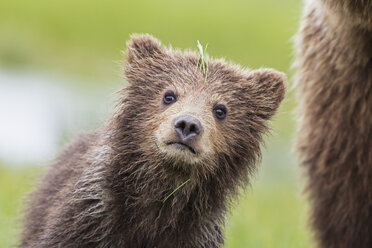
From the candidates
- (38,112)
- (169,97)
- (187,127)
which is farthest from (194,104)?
(38,112)

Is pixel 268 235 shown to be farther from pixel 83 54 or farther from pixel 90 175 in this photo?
pixel 83 54

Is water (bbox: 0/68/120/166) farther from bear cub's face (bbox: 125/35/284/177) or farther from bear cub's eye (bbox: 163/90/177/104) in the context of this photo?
bear cub's eye (bbox: 163/90/177/104)

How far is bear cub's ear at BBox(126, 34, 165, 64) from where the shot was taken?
17.7 ft

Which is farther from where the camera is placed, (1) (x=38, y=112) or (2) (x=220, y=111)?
(1) (x=38, y=112)

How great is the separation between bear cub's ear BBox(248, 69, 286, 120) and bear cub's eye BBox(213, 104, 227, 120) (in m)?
0.34

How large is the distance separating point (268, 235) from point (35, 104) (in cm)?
646

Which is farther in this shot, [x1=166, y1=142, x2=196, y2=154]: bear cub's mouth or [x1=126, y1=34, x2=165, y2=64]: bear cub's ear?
[x1=126, y1=34, x2=165, y2=64]: bear cub's ear

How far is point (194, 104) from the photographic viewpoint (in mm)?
4887

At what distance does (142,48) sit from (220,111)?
754 millimetres

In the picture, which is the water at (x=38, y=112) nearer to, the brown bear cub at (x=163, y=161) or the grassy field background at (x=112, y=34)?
the grassy field background at (x=112, y=34)

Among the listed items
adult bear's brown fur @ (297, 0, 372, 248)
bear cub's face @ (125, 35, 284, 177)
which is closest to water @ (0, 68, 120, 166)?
→ adult bear's brown fur @ (297, 0, 372, 248)

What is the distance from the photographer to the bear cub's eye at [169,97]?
5.02 metres

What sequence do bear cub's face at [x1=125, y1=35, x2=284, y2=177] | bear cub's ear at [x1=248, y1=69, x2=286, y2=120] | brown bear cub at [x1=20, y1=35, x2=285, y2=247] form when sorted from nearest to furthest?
1. bear cub's face at [x1=125, y1=35, x2=284, y2=177]
2. brown bear cub at [x1=20, y1=35, x2=285, y2=247]
3. bear cub's ear at [x1=248, y1=69, x2=286, y2=120]

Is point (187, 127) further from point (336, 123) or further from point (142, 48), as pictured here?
point (336, 123)
